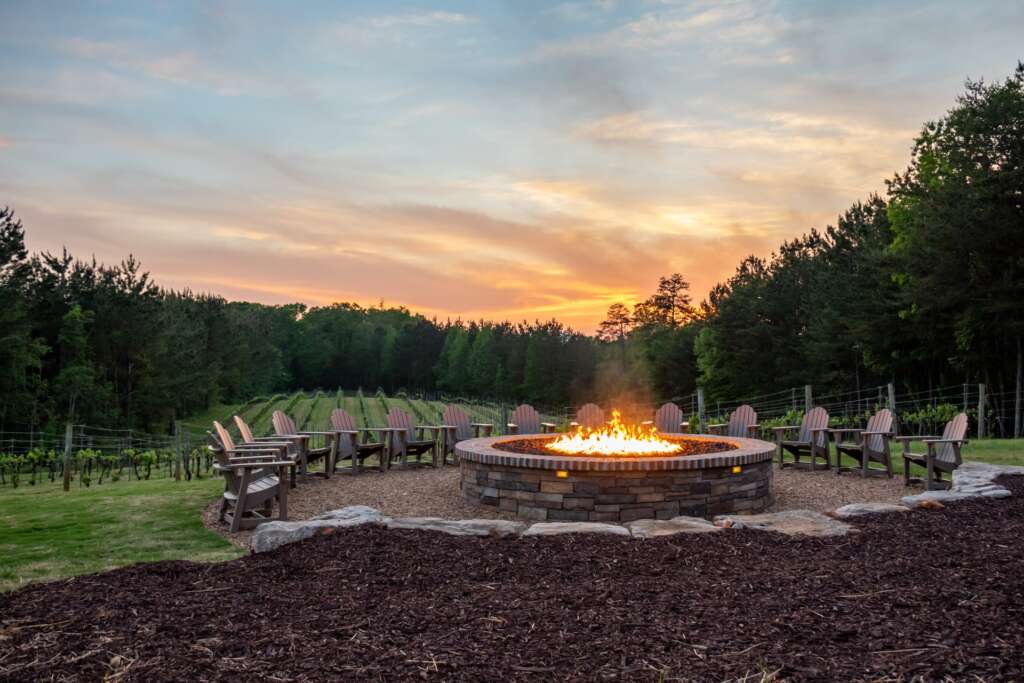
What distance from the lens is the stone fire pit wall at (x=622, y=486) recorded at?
6.28 metres

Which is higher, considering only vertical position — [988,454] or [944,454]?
[944,454]

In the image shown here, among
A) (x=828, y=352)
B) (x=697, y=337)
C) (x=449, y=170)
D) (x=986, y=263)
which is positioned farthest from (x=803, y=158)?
(x=697, y=337)

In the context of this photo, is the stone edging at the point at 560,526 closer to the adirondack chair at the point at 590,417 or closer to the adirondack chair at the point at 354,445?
the adirondack chair at the point at 354,445

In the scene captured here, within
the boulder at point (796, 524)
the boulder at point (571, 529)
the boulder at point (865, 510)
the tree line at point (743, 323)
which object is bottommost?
the boulder at point (571, 529)

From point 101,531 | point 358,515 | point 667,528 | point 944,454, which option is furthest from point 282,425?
point 944,454

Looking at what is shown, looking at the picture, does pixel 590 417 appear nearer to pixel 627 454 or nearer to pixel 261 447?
pixel 627 454

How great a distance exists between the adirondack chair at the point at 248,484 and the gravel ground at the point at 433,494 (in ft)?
0.56

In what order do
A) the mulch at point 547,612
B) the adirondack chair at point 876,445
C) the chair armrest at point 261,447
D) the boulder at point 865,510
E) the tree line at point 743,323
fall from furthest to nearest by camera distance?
1. the tree line at point 743,323
2. the adirondack chair at point 876,445
3. the chair armrest at point 261,447
4. the boulder at point 865,510
5. the mulch at point 547,612

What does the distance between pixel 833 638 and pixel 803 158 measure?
449 inches

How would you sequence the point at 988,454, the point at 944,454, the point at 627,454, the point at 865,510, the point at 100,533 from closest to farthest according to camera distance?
1. the point at 865,510
2. the point at 100,533
3. the point at 627,454
4. the point at 944,454
5. the point at 988,454

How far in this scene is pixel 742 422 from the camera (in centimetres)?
1048

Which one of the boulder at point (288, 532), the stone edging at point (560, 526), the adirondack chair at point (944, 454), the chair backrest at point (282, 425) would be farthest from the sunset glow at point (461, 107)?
the boulder at point (288, 532)

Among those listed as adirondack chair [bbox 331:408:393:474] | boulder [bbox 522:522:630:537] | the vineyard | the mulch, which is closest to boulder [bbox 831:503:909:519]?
the mulch

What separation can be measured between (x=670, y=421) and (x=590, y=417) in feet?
4.10
